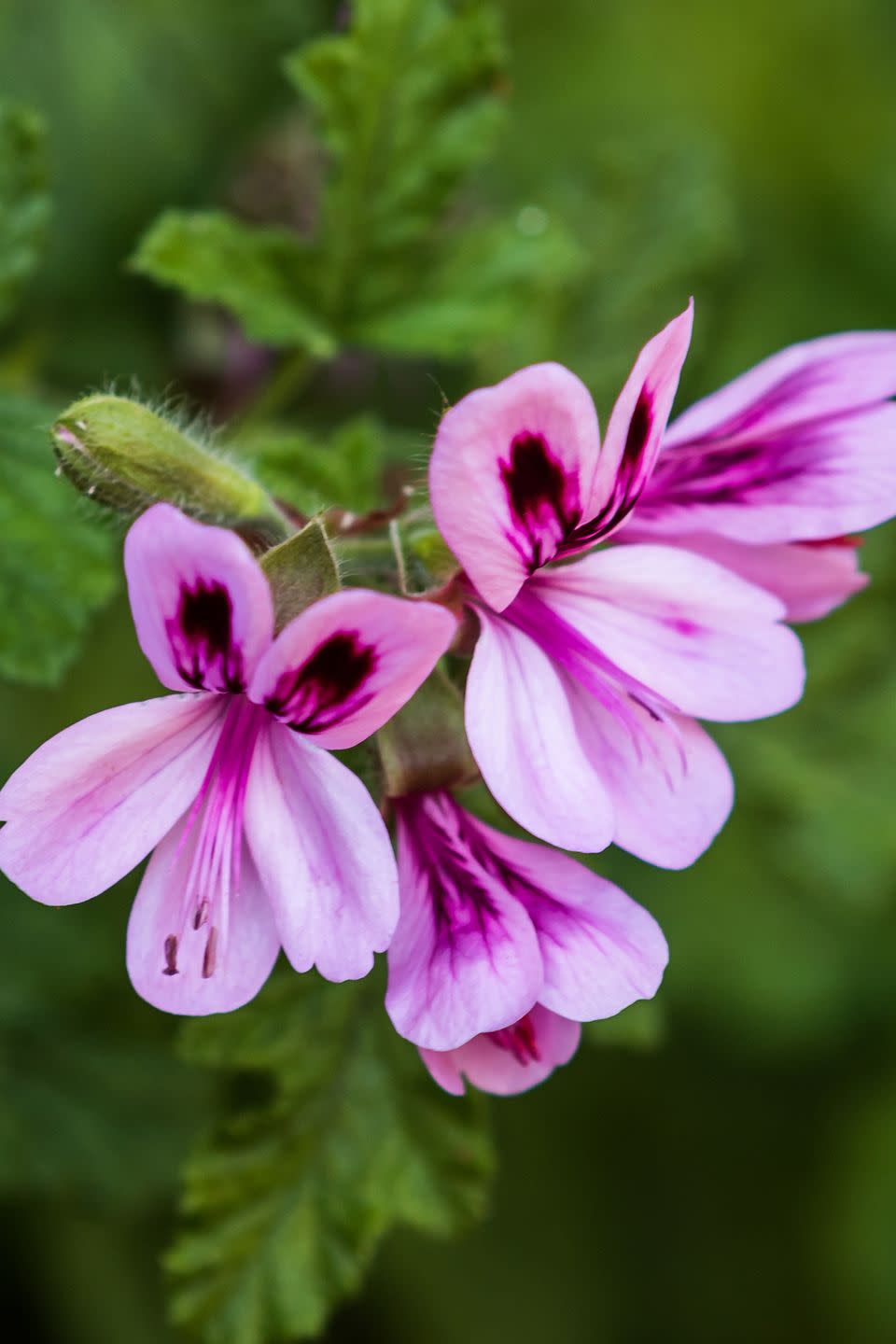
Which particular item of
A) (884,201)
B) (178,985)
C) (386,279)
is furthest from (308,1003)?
(884,201)

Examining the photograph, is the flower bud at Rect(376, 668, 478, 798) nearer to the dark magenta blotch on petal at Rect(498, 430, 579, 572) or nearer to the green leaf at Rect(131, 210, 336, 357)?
the dark magenta blotch on petal at Rect(498, 430, 579, 572)

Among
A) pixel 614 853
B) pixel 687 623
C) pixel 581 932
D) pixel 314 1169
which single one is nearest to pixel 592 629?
pixel 687 623

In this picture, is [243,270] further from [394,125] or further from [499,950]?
[499,950]

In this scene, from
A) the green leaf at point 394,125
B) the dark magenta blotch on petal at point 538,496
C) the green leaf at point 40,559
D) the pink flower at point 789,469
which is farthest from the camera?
the green leaf at point 394,125

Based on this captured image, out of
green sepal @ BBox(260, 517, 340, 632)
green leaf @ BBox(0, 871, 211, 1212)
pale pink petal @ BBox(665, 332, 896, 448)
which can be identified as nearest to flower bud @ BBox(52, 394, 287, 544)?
green sepal @ BBox(260, 517, 340, 632)

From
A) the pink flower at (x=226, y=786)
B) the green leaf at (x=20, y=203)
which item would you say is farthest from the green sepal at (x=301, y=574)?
the green leaf at (x=20, y=203)

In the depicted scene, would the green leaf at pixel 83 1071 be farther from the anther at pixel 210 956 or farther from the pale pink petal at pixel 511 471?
the pale pink petal at pixel 511 471
